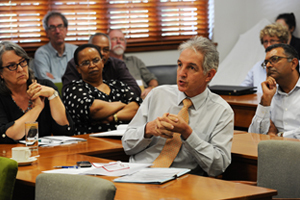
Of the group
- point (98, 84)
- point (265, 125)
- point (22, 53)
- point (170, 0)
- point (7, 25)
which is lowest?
point (265, 125)

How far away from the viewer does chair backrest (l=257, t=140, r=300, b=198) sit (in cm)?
197

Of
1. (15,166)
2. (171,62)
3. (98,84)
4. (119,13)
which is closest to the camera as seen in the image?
(15,166)

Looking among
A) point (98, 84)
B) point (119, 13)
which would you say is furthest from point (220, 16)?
point (98, 84)

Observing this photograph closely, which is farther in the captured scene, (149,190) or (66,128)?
(66,128)

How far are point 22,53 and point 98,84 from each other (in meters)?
0.75

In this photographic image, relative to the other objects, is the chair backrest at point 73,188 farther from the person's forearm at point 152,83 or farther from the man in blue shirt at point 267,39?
the person's forearm at point 152,83

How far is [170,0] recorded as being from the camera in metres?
6.13

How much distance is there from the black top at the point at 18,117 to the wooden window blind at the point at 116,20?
102 inches

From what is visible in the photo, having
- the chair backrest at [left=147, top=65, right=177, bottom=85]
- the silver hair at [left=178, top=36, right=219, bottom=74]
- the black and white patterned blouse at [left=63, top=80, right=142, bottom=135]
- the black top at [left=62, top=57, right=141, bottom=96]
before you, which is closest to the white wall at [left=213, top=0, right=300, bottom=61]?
the chair backrest at [left=147, top=65, right=177, bottom=85]

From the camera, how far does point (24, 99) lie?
9.24 ft

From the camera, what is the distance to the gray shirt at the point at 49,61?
493 centimetres

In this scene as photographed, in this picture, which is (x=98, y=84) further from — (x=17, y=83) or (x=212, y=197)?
(x=212, y=197)

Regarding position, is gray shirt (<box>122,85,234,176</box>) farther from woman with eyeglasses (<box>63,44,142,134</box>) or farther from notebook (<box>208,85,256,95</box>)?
notebook (<box>208,85,256,95</box>)

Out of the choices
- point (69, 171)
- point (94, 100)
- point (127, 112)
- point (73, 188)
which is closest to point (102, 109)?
point (94, 100)
